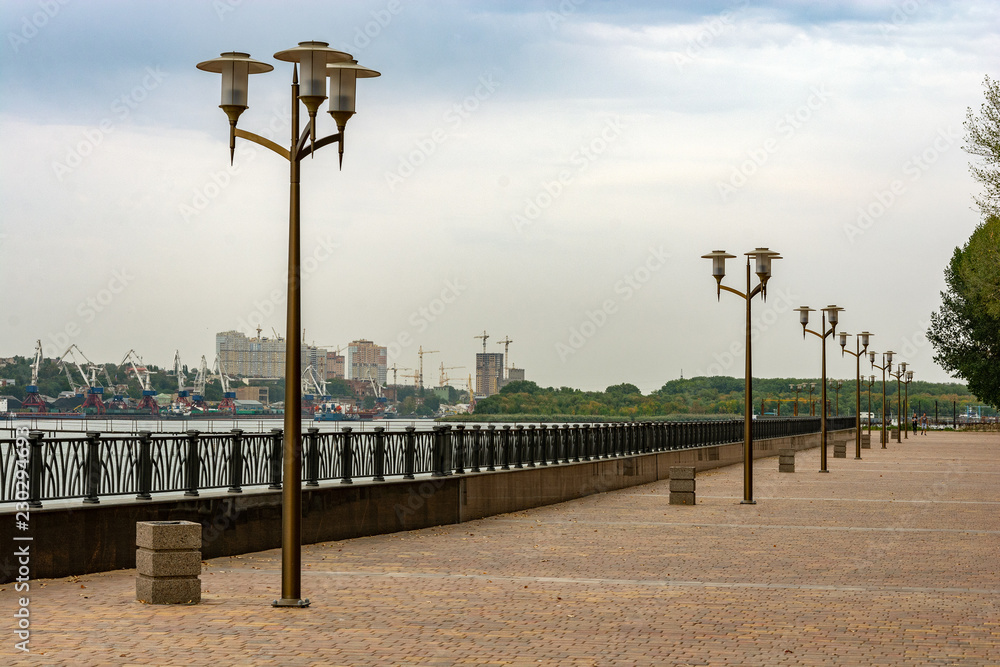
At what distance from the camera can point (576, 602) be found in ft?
38.1

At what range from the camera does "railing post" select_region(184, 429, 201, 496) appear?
14.8 m

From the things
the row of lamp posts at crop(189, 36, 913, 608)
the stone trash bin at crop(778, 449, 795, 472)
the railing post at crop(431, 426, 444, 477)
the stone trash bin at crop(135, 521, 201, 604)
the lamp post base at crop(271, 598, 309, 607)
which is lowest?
the stone trash bin at crop(778, 449, 795, 472)

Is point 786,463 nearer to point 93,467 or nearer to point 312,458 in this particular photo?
point 312,458

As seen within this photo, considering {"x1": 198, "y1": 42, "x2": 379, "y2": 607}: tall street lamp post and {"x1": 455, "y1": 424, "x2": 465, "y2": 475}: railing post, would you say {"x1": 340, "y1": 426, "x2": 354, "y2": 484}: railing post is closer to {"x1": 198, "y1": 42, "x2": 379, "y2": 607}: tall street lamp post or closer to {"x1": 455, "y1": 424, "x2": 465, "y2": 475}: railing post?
{"x1": 455, "y1": 424, "x2": 465, "y2": 475}: railing post

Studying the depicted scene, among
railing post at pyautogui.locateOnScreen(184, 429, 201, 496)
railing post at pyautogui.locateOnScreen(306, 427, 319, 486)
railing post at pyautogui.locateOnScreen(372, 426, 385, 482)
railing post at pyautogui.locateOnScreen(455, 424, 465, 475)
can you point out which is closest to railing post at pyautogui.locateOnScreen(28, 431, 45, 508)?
railing post at pyautogui.locateOnScreen(184, 429, 201, 496)

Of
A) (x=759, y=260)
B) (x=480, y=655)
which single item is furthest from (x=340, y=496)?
(x=759, y=260)

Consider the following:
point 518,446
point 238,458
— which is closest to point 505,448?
point 518,446

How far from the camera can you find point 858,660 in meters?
8.84

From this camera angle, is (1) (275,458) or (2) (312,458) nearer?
(1) (275,458)

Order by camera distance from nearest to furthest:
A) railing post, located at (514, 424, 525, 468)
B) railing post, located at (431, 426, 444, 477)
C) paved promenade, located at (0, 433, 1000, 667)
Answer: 1. paved promenade, located at (0, 433, 1000, 667)
2. railing post, located at (431, 426, 444, 477)
3. railing post, located at (514, 424, 525, 468)

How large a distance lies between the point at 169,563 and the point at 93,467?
2.76 meters

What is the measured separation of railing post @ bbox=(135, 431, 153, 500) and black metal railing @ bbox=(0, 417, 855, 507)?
0.01 m

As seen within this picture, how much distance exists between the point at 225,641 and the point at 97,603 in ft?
7.62

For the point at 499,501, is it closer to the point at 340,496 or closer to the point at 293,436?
the point at 340,496
